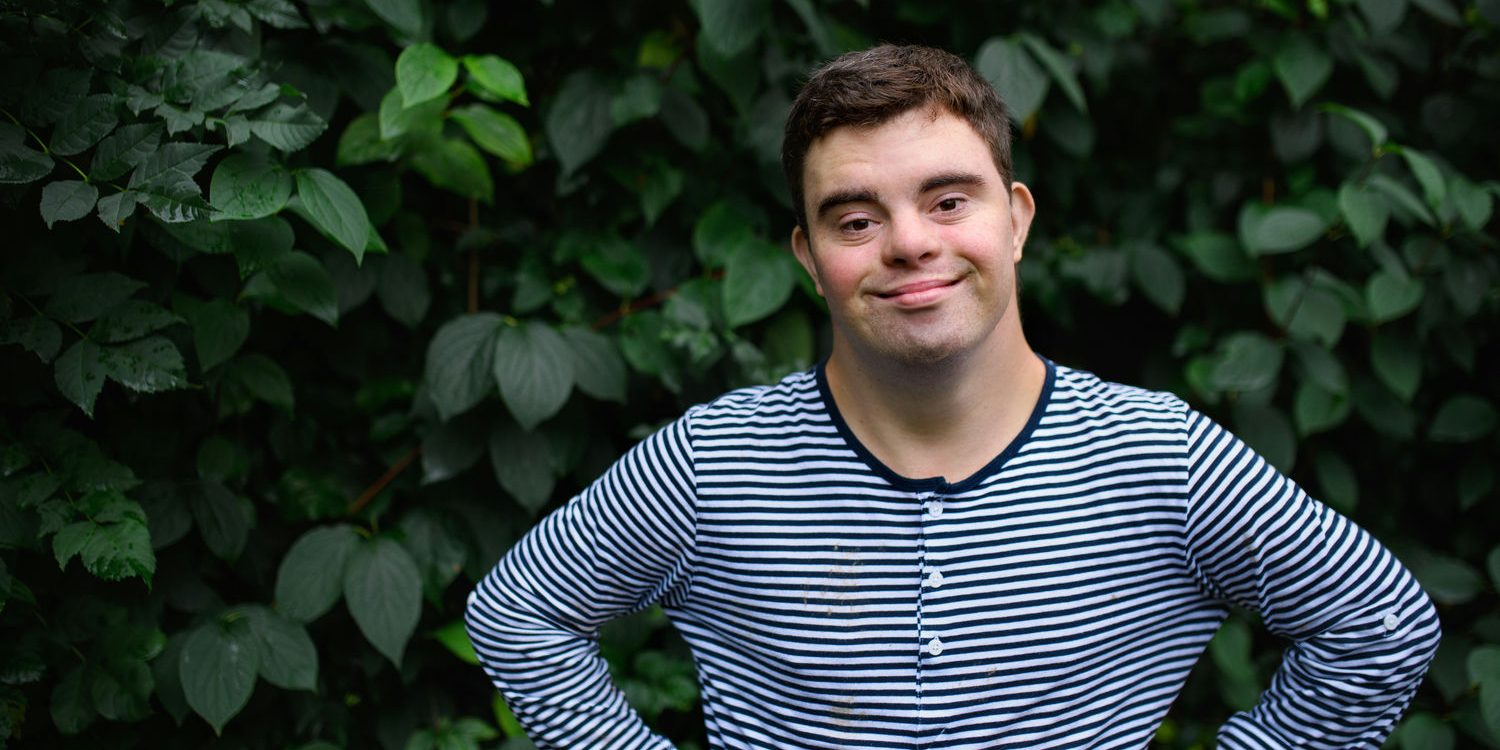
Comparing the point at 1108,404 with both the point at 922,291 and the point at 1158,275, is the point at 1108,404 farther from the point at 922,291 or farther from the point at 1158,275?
the point at 1158,275

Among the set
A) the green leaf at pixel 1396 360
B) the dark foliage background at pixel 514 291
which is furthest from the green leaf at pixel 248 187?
the green leaf at pixel 1396 360

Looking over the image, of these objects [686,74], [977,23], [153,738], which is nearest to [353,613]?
[153,738]

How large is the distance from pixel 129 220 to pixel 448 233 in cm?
60

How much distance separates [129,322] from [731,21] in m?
0.95

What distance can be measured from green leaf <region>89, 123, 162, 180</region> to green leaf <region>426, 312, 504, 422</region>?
20.5 inches

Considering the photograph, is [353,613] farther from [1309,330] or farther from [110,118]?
[1309,330]

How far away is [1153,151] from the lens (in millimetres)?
2549

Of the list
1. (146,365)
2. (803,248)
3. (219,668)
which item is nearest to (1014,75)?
(803,248)

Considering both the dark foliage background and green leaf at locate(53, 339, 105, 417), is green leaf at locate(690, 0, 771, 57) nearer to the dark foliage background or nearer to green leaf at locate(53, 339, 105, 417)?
the dark foliage background

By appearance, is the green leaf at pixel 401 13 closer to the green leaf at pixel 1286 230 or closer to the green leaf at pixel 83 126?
the green leaf at pixel 83 126

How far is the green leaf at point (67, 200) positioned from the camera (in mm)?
1291

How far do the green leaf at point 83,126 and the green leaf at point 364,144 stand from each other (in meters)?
0.40

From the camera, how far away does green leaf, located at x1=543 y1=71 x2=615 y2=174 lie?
1908 millimetres

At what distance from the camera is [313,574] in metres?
1.72
